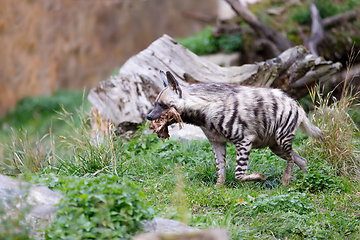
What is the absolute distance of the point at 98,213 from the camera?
3.03 m

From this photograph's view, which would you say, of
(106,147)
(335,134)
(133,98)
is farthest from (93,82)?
(335,134)

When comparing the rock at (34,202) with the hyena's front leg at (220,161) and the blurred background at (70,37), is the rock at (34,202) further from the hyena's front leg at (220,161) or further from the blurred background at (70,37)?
the blurred background at (70,37)

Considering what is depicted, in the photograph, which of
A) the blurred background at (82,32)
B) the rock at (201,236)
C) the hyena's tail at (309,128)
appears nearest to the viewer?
the rock at (201,236)

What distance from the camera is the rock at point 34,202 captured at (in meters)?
3.09

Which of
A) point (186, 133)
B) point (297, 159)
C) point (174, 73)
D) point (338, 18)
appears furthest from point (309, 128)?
point (338, 18)

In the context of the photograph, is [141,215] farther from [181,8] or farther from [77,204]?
[181,8]

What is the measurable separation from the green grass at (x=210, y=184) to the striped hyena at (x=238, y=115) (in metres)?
0.37

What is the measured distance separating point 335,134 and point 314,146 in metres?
0.38

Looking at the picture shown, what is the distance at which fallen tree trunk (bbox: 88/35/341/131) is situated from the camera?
6.97m

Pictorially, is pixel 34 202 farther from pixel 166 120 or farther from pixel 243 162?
pixel 243 162

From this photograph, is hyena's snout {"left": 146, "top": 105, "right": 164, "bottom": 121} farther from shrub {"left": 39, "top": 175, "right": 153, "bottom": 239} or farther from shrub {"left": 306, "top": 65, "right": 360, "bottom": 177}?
shrub {"left": 306, "top": 65, "right": 360, "bottom": 177}

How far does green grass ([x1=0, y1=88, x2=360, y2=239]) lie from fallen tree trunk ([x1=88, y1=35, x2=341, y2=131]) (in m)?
0.61

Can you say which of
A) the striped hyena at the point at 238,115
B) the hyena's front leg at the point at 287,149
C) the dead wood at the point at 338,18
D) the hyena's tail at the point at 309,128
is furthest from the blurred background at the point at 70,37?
the hyena's front leg at the point at 287,149

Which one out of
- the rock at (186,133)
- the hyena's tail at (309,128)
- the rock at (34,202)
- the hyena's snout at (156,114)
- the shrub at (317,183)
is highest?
the hyena's snout at (156,114)
